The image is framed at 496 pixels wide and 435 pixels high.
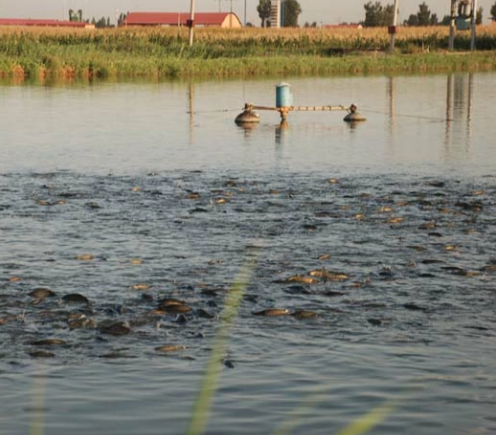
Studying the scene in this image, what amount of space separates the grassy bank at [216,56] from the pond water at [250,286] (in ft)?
93.5

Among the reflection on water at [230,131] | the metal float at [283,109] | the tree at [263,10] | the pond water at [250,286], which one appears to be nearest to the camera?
the pond water at [250,286]

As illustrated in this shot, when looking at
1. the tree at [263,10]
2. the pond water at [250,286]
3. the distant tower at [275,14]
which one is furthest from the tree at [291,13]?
the pond water at [250,286]

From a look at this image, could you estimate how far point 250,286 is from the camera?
34.2 feet

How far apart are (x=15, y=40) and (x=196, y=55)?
9675 mm

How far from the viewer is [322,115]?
3173cm

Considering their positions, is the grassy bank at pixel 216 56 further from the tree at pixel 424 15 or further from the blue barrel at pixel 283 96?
the tree at pixel 424 15

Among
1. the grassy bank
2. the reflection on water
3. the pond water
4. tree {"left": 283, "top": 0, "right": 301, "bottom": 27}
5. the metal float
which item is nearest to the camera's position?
the pond water

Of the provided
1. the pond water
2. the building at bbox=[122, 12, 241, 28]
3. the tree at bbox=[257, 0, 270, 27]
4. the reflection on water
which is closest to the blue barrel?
the reflection on water

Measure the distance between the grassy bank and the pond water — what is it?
1122 inches

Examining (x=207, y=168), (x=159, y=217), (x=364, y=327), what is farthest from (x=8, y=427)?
(x=207, y=168)

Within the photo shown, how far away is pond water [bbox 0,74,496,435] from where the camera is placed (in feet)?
23.6

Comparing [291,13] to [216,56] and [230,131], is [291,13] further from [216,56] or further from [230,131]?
[230,131]

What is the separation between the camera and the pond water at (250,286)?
7199 millimetres

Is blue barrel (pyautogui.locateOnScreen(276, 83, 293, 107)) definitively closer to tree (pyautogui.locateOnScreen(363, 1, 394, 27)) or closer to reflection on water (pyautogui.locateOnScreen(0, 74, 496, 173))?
reflection on water (pyautogui.locateOnScreen(0, 74, 496, 173))
